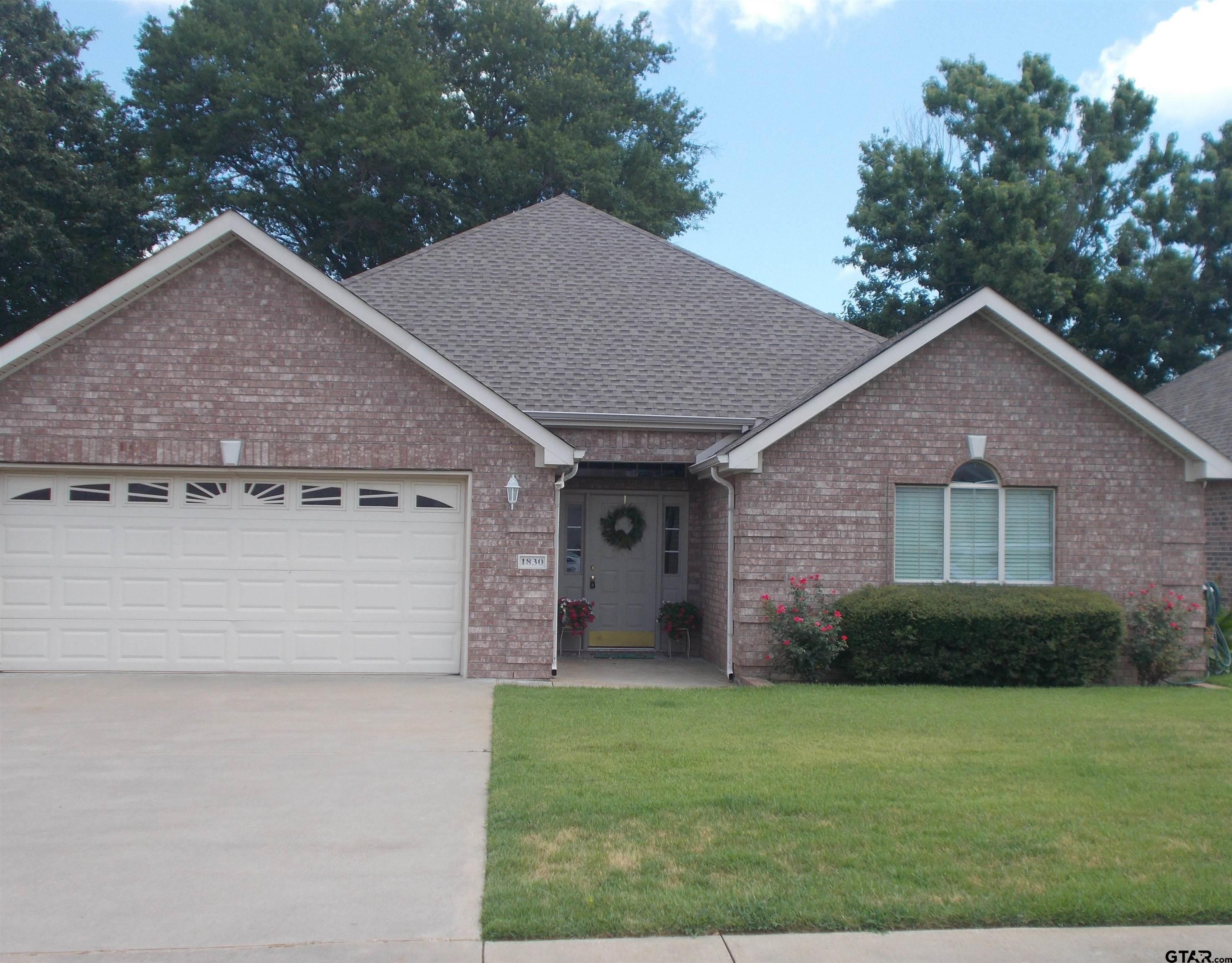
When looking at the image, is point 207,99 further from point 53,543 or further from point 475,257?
point 53,543

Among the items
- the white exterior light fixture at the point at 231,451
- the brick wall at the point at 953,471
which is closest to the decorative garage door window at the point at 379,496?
the white exterior light fixture at the point at 231,451

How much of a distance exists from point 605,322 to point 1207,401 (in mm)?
13814

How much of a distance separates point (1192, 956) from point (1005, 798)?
2274 mm

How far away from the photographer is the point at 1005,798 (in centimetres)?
700

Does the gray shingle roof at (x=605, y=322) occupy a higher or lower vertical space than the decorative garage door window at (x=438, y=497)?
higher

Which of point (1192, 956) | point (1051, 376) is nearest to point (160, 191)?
point (1051, 376)

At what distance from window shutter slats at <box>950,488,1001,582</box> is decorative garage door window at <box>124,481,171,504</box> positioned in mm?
9687

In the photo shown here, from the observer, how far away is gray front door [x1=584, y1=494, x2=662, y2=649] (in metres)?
15.6

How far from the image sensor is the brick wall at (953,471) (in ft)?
43.3

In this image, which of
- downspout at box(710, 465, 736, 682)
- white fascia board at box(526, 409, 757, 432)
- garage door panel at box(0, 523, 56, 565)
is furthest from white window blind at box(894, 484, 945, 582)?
garage door panel at box(0, 523, 56, 565)

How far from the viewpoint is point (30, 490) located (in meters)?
12.6

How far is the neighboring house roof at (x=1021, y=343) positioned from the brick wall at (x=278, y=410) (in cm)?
260

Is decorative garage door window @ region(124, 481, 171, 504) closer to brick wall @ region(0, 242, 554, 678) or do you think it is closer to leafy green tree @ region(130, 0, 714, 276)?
brick wall @ region(0, 242, 554, 678)

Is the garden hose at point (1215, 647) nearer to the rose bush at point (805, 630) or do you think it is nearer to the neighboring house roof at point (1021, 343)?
the neighboring house roof at point (1021, 343)
